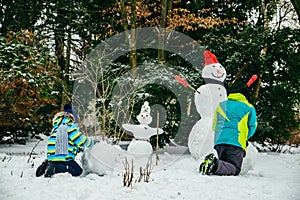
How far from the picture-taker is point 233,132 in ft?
19.2

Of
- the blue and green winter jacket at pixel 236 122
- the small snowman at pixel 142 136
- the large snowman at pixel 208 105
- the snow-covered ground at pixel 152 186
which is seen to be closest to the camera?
the snow-covered ground at pixel 152 186

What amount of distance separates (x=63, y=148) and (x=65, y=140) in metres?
0.11

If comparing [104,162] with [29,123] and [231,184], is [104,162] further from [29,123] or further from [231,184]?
[29,123]

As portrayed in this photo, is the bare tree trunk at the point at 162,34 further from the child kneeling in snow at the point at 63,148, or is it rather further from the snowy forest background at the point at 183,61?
the child kneeling in snow at the point at 63,148

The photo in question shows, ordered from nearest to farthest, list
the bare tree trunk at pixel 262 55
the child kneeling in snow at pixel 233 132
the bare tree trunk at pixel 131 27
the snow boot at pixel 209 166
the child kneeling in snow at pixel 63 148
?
the child kneeling in snow at pixel 63 148 → the snow boot at pixel 209 166 → the child kneeling in snow at pixel 233 132 → the bare tree trunk at pixel 131 27 → the bare tree trunk at pixel 262 55

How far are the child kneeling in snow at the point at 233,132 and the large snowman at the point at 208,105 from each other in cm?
89

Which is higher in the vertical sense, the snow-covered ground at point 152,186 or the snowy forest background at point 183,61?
the snowy forest background at point 183,61

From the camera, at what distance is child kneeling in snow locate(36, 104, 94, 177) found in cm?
485

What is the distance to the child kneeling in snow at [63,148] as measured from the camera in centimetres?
485

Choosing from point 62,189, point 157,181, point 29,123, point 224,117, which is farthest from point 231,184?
point 29,123

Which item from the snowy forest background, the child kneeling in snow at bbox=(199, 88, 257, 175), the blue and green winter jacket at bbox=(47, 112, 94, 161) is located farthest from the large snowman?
the blue and green winter jacket at bbox=(47, 112, 94, 161)

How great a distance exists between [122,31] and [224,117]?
5.33m

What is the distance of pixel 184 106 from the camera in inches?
369

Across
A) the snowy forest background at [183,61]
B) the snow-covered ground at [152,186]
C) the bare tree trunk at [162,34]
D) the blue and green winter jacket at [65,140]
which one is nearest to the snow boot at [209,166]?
the snow-covered ground at [152,186]
